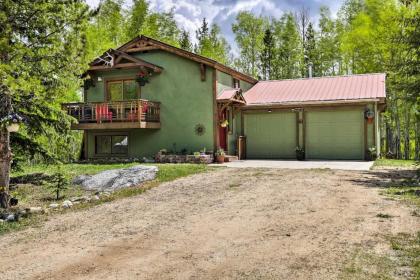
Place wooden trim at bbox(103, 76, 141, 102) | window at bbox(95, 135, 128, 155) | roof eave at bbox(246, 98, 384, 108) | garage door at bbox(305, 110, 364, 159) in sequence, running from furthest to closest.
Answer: window at bbox(95, 135, 128, 155) → wooden trim at bbox(103, 76, 141, 102) → garage door at bbox(305, 110, 364, 159) → roof eave at bbox(246, 98, 384, 108)

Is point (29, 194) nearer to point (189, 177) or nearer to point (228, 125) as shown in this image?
point (189, 177)

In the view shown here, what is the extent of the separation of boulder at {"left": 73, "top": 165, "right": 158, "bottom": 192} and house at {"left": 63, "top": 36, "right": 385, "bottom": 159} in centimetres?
468

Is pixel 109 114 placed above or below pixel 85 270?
above

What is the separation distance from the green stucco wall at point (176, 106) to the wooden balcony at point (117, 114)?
1.84 feet

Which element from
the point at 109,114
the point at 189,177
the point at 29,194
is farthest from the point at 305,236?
the point at 109,114

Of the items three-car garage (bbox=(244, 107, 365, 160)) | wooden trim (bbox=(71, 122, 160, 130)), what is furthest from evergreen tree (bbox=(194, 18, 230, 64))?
wooden trim (bbox=(71, 122, 160, 130))

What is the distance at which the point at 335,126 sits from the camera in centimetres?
1789

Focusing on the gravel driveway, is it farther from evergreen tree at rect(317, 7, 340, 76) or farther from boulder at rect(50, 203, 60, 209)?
evergreen tree at rect(317, 7, 340, 76)

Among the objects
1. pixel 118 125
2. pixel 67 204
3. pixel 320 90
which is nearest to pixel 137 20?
pixel 118 125

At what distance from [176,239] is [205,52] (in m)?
29.6

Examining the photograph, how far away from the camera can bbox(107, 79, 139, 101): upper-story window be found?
1912 centimetres

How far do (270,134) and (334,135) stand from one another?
285 cm

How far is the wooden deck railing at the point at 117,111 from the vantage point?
56.1ft

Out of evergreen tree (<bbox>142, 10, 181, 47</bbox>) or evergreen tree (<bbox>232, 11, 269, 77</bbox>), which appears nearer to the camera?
Answer: evergreen tree (<bbox>142, 10, 181, 47</bbox>)
